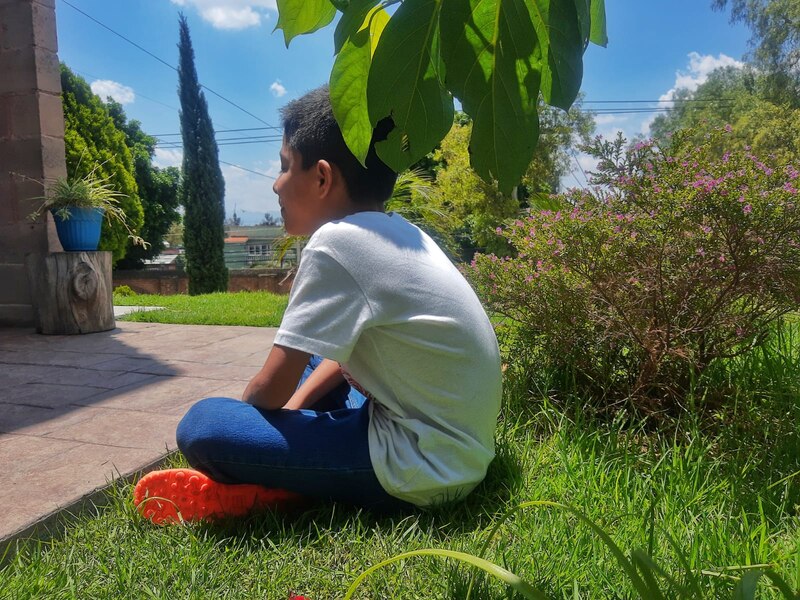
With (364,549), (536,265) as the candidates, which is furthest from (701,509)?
(536,265)

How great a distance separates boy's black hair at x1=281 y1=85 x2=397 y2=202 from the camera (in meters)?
1.40

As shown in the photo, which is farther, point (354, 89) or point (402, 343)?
point (402, 343)

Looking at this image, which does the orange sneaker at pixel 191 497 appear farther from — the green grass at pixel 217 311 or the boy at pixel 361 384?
the green grass at pixel 217 311

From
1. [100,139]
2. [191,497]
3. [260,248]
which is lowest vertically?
[260,248]

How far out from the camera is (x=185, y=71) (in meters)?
14.5

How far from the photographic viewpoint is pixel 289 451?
132 centimetres

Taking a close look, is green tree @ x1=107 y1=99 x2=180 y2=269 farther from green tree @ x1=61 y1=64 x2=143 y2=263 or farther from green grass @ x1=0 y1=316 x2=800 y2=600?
green grass @ x1=0 y1=316 x2=800 y2=600

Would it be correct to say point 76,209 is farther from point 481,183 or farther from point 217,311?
point 481,183

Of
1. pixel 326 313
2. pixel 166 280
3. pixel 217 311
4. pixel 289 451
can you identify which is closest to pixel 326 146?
pixel 326 313

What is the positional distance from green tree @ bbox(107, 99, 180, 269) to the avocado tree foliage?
18.9m

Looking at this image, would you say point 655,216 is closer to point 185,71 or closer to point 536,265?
point 536,265

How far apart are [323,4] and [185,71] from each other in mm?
15854

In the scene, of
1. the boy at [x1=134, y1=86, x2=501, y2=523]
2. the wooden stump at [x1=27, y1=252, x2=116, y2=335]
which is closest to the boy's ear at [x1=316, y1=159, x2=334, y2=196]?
the boy at [x1=134, y1=86, x2=501, y2=523]

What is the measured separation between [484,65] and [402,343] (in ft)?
2.73
